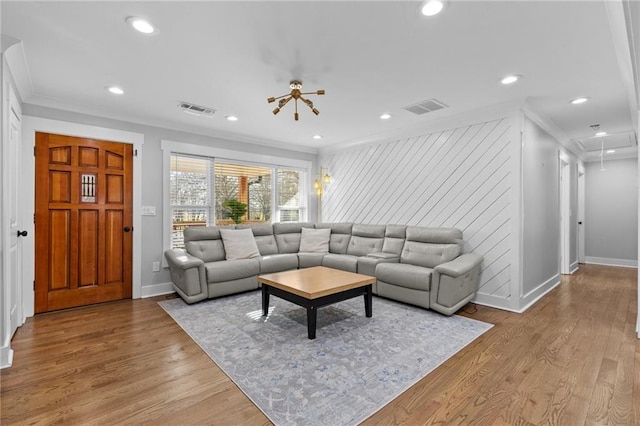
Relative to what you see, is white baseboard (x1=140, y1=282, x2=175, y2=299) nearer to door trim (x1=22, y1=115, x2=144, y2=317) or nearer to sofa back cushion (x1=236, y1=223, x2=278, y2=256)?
door trim (x1=22, y1=115, x2=144, y2=317)

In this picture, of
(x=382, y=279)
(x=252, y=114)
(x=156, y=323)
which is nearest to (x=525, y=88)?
(x=382, y=279)

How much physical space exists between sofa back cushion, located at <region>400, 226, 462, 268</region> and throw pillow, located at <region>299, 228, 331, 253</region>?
149cm

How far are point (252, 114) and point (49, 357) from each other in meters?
3.20

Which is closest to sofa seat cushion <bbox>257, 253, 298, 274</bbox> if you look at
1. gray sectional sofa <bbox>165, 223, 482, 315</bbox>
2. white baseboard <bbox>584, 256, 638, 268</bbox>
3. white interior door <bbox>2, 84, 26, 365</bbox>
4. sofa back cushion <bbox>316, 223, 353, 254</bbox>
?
gray sectional sofa <bbox>165, 223, 482, 315</bbox>

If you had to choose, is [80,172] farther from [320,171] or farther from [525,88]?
[525,88]

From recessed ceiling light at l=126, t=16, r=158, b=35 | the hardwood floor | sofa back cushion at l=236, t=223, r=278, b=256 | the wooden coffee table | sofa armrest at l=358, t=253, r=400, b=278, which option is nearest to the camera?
the hardwood floor

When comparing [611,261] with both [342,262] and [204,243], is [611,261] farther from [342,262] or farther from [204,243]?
[204,243]

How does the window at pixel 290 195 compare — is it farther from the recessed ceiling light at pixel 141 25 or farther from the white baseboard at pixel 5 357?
the white baseboard at pixel 5 357

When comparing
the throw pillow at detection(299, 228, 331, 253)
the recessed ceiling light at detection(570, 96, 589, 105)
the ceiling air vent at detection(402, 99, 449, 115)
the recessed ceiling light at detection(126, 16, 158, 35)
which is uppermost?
the ceiling air vent at detection(402, 99, 449, 115)

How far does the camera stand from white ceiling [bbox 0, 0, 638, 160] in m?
1.97

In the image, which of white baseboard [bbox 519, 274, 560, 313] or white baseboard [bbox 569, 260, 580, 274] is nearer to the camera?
white baseboard [bbox 519, 274, 560, 313]

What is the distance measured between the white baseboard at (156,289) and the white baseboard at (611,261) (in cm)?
853

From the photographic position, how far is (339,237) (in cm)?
544

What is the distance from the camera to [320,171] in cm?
634
